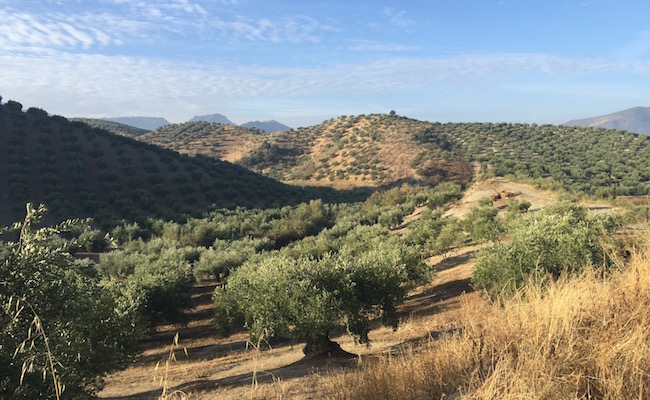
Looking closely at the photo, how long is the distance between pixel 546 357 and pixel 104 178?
7278cm

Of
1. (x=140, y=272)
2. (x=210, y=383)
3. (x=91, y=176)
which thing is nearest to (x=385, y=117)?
(x=91, y=176)

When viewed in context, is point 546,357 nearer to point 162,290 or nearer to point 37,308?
point 37,308

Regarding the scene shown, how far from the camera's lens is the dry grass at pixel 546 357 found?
3.65 meters

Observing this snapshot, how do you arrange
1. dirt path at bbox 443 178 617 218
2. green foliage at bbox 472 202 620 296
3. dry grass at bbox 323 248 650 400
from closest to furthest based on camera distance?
dry grass at bbox 323 248 650 400
green foliage at bbox 472 202 620 296
dirt path at bbox 443 178 617 218

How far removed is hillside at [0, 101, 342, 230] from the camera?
177ft

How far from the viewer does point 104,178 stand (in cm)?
6309

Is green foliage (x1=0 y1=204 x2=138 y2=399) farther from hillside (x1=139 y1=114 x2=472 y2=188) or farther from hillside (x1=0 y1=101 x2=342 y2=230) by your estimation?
hillside (x1=139 y1=114 x2=472 y2=188)

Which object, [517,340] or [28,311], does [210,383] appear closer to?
[28,311]

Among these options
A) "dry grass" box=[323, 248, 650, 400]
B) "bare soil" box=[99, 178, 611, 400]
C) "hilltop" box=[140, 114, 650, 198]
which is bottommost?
"bare soil" box=[99, 178, 611, 400]

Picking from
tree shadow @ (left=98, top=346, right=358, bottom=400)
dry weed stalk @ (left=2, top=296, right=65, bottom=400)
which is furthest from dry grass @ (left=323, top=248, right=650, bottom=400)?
tree shadow @ (left=98, top=346, right=358, bottom=400)

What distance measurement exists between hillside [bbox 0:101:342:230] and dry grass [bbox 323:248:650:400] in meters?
52.7

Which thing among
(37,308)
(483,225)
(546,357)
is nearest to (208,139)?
(483,225)

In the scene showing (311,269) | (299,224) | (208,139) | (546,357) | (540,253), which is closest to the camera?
(546,357)

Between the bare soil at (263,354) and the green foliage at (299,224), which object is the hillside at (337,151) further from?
the bare soil at (263,354)
